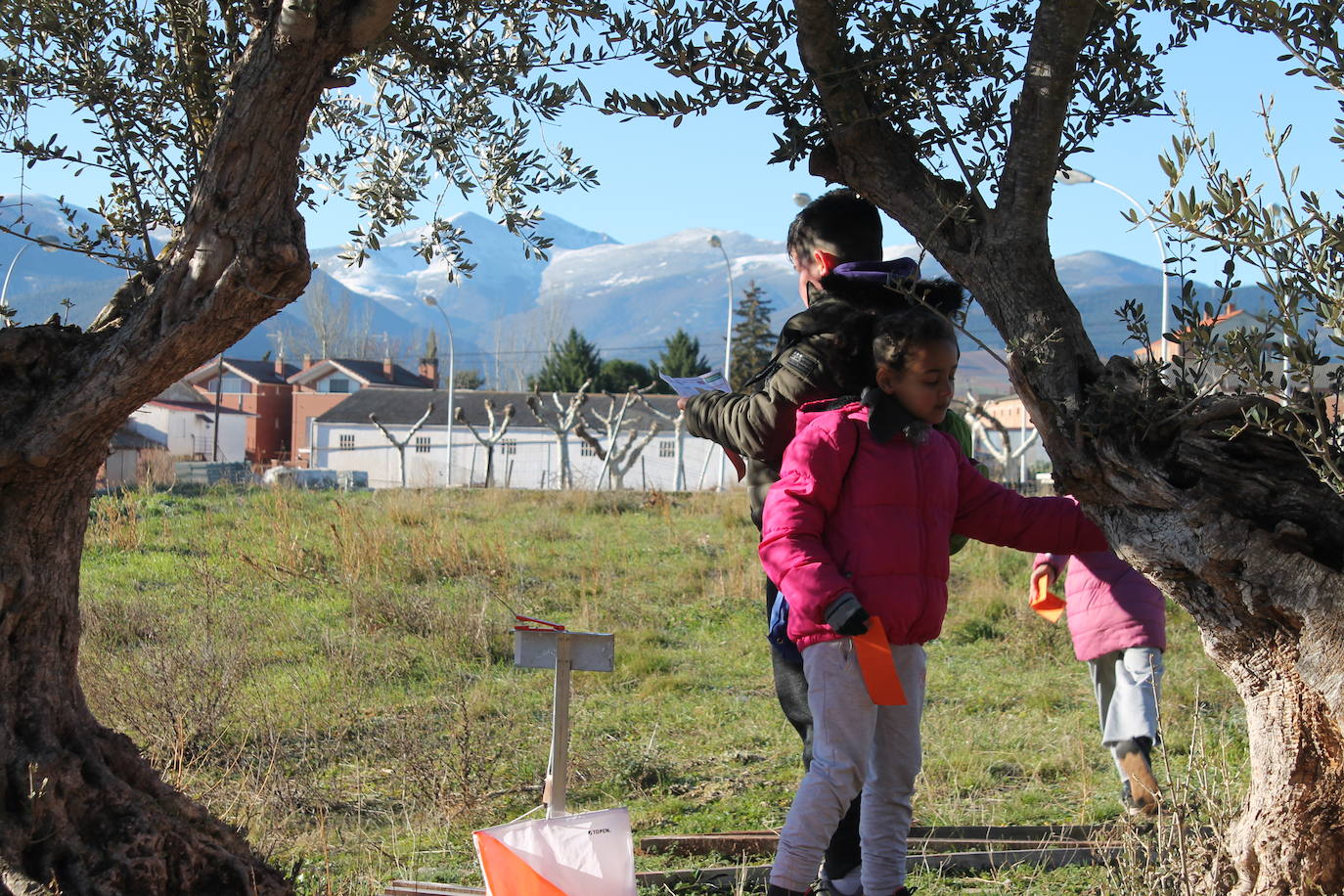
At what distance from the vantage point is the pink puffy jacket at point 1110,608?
16.9ft

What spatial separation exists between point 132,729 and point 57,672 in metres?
2.45

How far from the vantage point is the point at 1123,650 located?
206 inches

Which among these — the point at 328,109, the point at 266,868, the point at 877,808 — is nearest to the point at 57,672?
the point at 266,868

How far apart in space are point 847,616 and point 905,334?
81 centimetres

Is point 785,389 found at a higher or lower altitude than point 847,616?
higher

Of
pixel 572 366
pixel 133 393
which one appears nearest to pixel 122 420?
pixel 133 393

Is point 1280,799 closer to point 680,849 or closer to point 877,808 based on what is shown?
point 877,808

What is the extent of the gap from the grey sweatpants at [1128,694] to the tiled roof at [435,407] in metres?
60.0

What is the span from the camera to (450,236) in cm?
491

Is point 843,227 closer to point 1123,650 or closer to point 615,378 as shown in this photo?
point 1123,650

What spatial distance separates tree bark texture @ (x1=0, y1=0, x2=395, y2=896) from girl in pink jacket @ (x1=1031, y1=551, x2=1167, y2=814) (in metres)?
3.52

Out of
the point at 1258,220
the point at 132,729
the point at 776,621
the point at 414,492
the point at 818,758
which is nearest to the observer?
the point at 1258,220

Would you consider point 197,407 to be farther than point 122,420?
Yes

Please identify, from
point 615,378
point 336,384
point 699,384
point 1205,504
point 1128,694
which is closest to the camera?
point 1205,504
